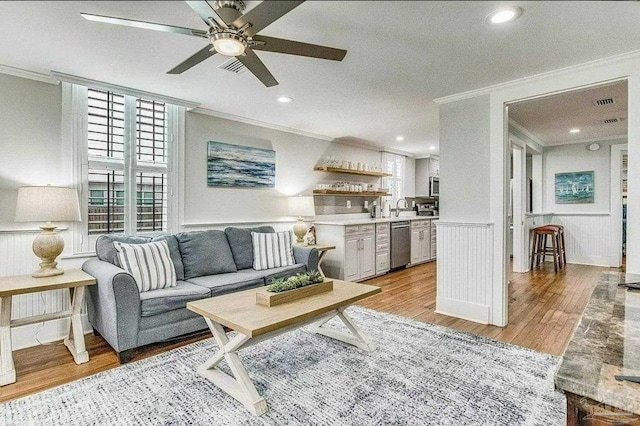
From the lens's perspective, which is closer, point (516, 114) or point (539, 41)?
point (539, 41)

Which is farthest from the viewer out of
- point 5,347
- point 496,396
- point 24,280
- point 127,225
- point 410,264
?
point 410,264

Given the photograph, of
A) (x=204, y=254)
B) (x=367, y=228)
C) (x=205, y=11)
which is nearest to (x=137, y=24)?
(x=205, y=11)

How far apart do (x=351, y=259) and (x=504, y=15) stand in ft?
11.4

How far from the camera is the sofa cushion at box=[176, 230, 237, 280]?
3336 millimetres

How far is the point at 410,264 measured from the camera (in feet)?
20.1

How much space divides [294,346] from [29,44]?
2957 millimetres

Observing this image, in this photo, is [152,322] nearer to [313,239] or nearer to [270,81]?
[270,81]

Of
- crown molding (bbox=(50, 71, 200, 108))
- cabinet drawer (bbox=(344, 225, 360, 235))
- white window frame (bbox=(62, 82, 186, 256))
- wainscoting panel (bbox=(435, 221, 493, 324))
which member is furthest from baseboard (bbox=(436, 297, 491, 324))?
crown molding (bbox=(50, 71, 200, 108))

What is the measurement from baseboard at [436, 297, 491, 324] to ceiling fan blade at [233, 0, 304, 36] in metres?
3.11

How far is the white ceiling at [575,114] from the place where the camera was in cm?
343

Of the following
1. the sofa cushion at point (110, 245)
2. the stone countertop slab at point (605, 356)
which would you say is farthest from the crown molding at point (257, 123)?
the stone countertop slab at point (605, 356)

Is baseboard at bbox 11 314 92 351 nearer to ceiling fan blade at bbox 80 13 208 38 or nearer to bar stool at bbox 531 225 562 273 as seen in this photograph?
ceiling fan blade at bbox 80 13 208 38

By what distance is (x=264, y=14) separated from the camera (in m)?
1.53

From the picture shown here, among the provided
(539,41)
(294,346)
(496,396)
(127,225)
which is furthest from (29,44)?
(496,396)
